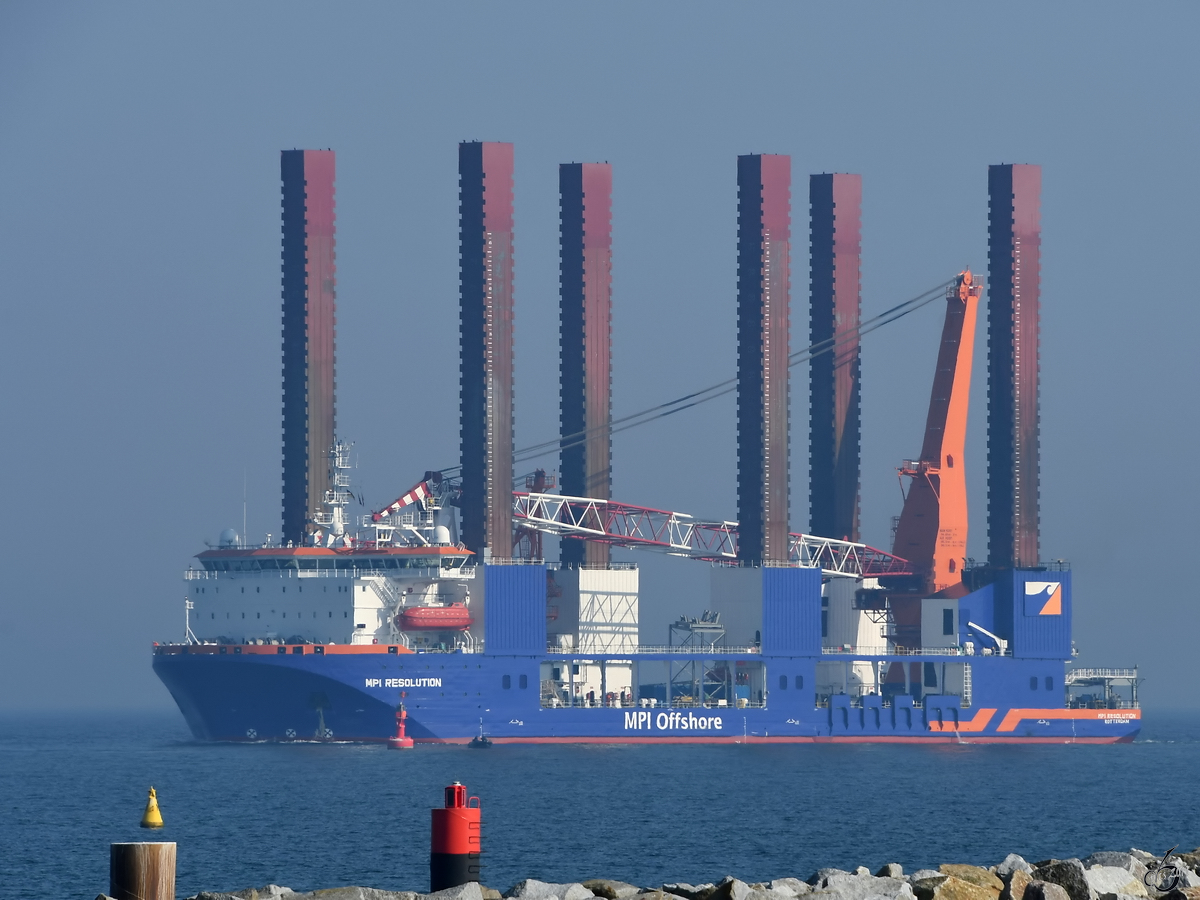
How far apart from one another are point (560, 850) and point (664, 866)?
295 centimetres

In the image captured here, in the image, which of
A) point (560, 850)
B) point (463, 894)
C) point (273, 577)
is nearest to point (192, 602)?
point (273, 577)

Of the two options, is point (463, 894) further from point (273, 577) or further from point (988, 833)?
point (273, 577)

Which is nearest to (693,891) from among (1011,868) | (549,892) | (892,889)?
(549,892)

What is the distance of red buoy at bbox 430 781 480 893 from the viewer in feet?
64.5

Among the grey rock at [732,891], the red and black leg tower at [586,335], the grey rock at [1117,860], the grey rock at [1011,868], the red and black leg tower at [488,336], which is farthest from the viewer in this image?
the red and black leg tower at [586,335]

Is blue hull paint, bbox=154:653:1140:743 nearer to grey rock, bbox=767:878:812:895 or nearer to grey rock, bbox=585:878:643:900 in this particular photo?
grey rock, bbox=585:878:643:900

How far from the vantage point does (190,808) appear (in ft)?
158

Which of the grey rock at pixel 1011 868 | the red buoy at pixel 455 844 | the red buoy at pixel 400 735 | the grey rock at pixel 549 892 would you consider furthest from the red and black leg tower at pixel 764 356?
the red buoy at pixel 455 844

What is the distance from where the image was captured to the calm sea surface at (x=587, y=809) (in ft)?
124

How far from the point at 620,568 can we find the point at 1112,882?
4922cm

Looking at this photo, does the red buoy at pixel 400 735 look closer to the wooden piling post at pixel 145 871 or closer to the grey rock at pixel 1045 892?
the grey rock at pixel 1045 892

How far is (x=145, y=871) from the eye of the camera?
18969mm

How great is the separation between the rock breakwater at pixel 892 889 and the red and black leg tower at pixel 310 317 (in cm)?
4691

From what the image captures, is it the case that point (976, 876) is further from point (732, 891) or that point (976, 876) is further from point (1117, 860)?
point (732, 891)
